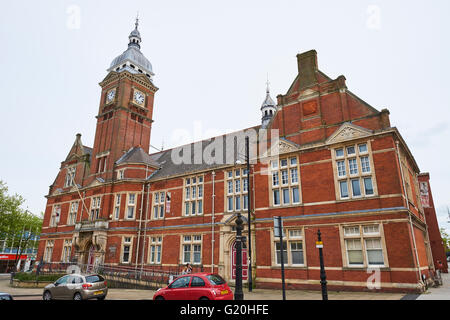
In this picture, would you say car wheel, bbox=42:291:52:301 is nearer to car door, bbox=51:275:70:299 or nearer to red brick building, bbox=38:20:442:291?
car door, bbox=51:275:70:299

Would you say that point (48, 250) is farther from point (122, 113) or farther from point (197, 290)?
point (197, 290)

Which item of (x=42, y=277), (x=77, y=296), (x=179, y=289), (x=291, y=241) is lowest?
(x=42, y=277)

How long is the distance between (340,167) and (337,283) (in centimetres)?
715

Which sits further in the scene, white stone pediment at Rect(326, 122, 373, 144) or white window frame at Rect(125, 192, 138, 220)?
white window frame at Rect(125, 192, 138, 220)

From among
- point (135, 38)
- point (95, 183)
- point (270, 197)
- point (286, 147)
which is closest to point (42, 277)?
point (95, 183)

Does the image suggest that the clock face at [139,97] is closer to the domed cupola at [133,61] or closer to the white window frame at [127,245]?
the domed cupola at [133,61]

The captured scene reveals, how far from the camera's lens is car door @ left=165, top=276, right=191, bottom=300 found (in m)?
11.2

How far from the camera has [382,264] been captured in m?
16.1

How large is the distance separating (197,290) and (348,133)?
13.9m

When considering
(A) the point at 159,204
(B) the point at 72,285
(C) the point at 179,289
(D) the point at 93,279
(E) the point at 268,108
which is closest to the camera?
(C) the point at 179,289

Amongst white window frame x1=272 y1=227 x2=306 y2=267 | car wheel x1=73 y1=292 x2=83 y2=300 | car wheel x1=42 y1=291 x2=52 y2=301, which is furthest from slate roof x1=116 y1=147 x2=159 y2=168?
car wheel x1=73 y1=292 x2=83 y2=300

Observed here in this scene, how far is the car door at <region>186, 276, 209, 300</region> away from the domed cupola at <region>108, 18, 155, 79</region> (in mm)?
31361

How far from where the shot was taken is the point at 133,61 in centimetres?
3800

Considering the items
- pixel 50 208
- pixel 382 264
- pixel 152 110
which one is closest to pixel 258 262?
pixel 382 264
